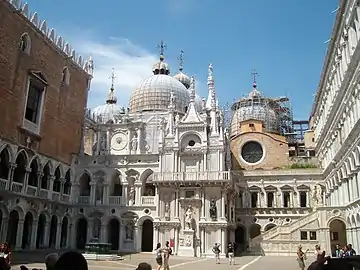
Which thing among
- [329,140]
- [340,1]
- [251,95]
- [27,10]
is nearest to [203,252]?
[329,140]

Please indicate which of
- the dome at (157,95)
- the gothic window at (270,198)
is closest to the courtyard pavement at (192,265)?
the gothic window at (270,198)

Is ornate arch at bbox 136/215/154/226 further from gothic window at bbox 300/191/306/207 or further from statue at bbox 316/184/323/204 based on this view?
gothic window at bbox 300/191/306/207

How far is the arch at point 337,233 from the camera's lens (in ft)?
102

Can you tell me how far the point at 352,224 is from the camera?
26312 mm

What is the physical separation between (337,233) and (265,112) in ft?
90.4

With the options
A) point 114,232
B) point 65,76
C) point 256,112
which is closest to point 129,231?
point 114,232

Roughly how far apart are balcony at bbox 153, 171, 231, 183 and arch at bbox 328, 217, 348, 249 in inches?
340

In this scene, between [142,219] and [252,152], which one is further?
[252,152]

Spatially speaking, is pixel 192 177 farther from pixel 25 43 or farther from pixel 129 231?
pixel 25 43

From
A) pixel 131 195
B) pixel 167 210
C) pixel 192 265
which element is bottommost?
pixel 192 265

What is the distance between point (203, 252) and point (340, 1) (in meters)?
21.0

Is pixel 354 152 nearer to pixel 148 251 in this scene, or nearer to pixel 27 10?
pixel 148 251

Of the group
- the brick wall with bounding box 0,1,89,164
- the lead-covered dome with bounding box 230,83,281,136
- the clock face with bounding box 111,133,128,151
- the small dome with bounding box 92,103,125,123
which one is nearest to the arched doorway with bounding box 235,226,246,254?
the clock face with bounding box 111,133,128,151

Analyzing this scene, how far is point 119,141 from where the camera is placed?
45.2 m
